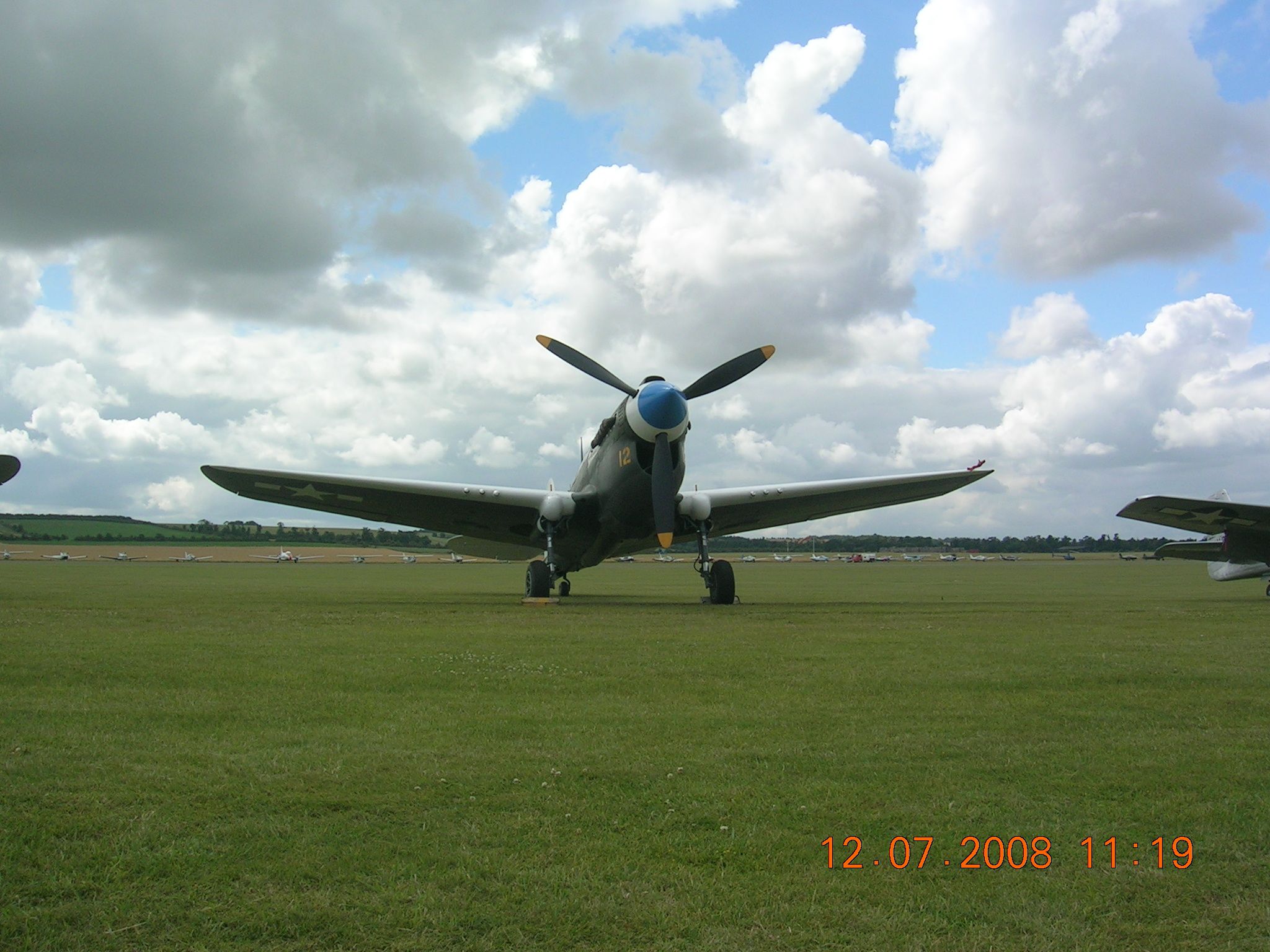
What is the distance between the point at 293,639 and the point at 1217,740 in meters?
9.46

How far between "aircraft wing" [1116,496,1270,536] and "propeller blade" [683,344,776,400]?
10.4m

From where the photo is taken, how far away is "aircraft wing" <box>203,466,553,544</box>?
2114 centimetres

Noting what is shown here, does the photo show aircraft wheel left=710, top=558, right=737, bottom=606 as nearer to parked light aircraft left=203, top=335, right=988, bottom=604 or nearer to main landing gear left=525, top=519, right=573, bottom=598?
parked light aircraft left=203, top=335, right=988, bottom=604

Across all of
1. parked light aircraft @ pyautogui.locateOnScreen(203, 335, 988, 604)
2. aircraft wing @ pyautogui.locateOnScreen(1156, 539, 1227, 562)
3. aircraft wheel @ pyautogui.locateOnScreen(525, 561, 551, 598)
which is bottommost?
aircraft wheel @ pyautogui.locateOnScreen(525, 561, 551, 598)

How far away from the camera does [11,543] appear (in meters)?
119

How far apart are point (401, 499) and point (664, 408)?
822cm

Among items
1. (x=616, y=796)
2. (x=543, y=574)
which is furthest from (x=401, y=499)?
(x=616, y=796)

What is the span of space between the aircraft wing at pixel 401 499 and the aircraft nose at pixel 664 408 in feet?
13.3

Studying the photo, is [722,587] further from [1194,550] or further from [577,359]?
[1194,550]

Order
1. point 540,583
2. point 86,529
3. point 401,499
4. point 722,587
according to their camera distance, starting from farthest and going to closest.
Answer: point 86,529, point 401,499, point 722,587, point 540,583

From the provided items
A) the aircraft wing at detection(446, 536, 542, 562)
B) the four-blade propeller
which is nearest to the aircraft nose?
the four-blade propeller

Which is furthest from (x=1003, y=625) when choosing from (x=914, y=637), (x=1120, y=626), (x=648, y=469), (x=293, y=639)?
(x=293, y=639)

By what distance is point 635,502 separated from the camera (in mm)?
19344

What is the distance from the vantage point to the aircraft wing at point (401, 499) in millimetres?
21141
